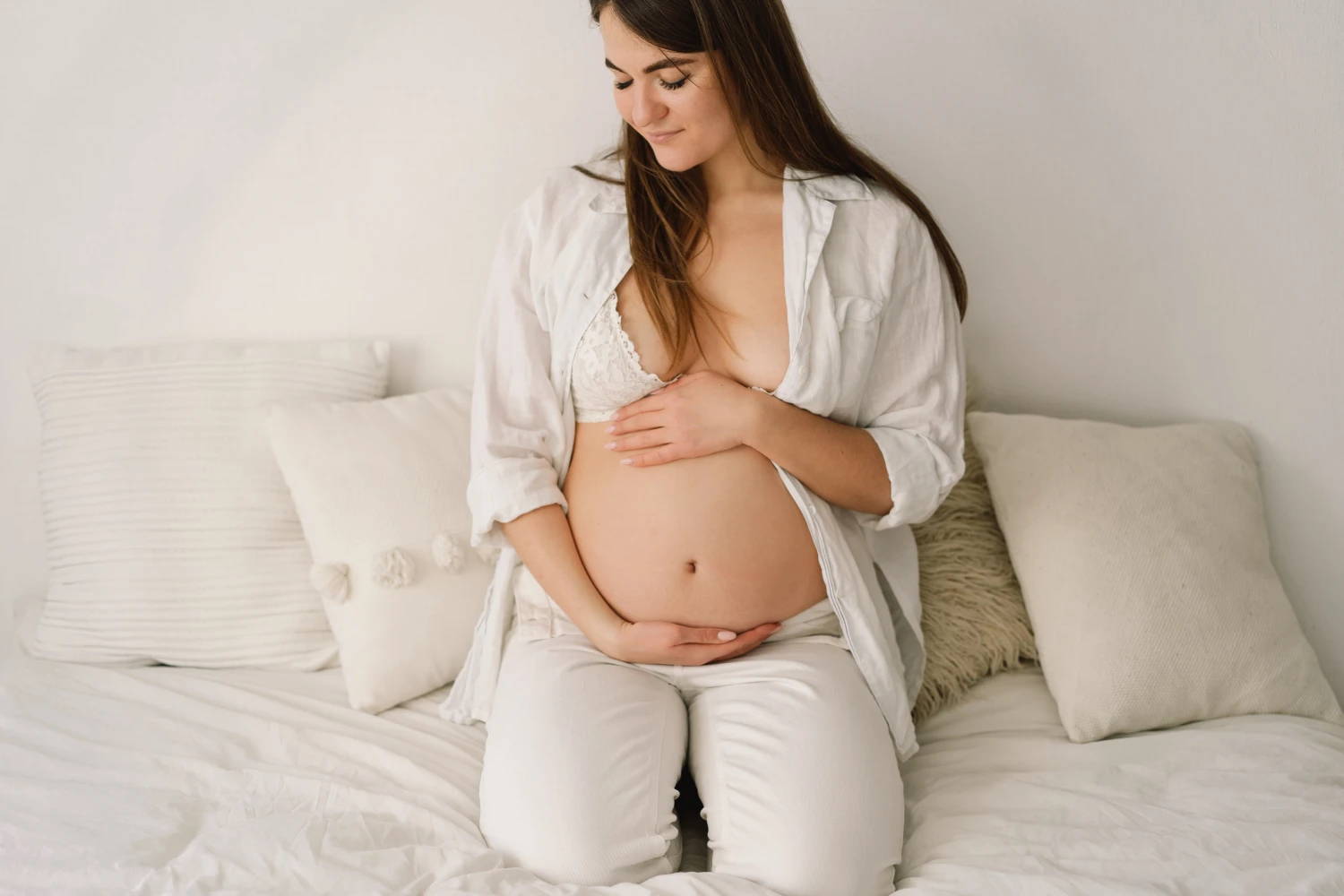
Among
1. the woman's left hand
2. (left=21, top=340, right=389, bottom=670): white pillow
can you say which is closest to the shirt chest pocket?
the woman's left hand

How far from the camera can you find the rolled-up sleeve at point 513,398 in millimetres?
1368

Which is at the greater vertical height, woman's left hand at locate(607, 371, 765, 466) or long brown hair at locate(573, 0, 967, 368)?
long brown hair at locate(573, 0, 967, 368)

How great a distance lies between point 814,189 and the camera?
1426 millimetres

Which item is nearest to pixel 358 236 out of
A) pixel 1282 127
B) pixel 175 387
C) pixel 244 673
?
pixel 175 387

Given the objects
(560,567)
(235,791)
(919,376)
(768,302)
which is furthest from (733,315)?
(235,791)

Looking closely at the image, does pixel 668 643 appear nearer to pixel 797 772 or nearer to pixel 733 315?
pixel 797 772

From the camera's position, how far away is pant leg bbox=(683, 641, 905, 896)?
1.13 m

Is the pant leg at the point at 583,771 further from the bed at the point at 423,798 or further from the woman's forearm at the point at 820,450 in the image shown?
the woman's forearm at the point at 820,450

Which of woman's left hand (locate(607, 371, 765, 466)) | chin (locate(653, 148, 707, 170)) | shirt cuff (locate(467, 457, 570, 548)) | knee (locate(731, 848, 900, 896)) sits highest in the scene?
chin (locate(653, 148, 707, 170))

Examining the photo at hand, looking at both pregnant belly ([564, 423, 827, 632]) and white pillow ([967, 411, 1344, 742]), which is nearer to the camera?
pregnant belly ([564, 423, 827, 632])

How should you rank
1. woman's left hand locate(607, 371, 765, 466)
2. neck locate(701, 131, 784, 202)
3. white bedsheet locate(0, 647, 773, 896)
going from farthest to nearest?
neck locate(701, 131, 784, 202) < woman's left hand locate(607, 371, 765, 466) < white bedsheet locate(0, 647, 773, 896)

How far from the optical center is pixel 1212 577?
1.52 metres

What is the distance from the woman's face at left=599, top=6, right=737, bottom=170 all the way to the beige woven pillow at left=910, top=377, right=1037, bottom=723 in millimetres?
728

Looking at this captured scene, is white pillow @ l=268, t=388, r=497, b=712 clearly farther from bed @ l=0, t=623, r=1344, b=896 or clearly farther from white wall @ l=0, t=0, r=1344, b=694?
white wall @ l=0, t=0, r=1344, b=694
